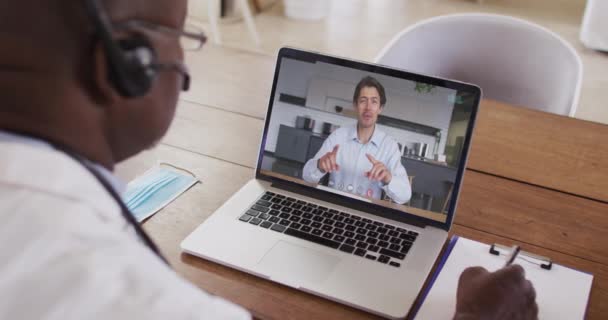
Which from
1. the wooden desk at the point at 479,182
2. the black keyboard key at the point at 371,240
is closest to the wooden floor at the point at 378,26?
the wooden desk at the point at 479,182

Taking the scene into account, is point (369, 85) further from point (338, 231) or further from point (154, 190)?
point (154, 190)

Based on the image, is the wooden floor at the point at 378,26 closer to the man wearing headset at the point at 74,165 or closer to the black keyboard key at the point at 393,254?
the black keyboard key at the point at 393,254

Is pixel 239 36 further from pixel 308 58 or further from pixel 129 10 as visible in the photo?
pixel 129 10

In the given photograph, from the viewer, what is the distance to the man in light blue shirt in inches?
42.7

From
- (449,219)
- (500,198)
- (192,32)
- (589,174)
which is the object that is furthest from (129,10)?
(589,174)

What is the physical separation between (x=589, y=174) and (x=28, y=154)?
40.1 inches

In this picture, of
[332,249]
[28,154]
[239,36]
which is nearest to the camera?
[28,154]

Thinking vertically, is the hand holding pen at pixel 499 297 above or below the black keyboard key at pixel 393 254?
above

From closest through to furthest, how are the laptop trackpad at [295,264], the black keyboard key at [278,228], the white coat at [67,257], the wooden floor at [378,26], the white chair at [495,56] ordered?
the white coat at [67,257] < the laptop trackpad at [295,264] < the black keyboard key at [278,228] < the white chair at [495,56] < the wooden floor at [378,26]

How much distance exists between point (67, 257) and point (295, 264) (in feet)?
1.53

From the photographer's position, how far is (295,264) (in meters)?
0.96

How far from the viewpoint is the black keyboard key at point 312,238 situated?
101 centimetres

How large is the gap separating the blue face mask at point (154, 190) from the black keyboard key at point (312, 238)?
22 cm

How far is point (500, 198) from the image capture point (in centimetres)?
117
